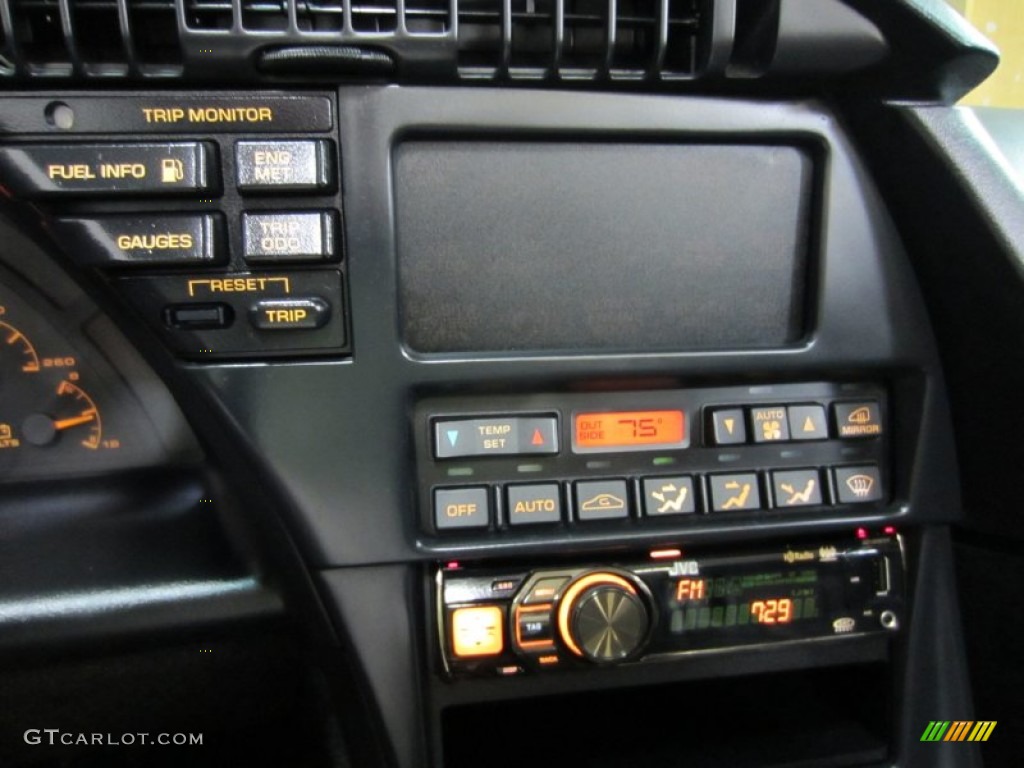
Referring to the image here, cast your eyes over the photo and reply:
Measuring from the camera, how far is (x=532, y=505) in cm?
80

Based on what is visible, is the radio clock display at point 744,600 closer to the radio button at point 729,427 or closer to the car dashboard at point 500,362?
the car dashboard at point 500,362

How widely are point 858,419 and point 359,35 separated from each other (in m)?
0.61

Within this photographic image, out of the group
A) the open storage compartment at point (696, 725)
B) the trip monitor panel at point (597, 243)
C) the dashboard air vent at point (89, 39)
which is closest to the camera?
the dashboard air vent at point (89, 39)

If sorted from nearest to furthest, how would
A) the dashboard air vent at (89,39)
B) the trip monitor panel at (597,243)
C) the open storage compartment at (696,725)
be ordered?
the dashboard air vent at (89,39), the trip monitor panel at (597,243), the open storage compartment at (696,725)

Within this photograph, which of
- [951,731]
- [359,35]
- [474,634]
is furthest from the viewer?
[951,731]

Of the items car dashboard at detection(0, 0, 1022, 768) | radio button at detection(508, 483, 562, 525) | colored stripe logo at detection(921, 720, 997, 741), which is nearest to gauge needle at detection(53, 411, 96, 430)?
car dashboard at detection(0, 0, 1022, 768)

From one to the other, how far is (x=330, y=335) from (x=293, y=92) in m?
0.22

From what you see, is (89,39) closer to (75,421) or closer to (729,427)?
(75,421)

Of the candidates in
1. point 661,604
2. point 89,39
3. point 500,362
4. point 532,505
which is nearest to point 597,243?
point 500,362

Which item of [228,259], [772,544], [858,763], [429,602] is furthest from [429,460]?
[858,763]

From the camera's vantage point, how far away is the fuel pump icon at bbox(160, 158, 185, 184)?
28.5 inches

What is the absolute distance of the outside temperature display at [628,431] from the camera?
0.83 m

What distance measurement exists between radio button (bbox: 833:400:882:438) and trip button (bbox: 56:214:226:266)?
63cm

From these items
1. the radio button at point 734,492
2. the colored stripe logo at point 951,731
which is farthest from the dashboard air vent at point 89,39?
the colored stripe logo at point 951,731
